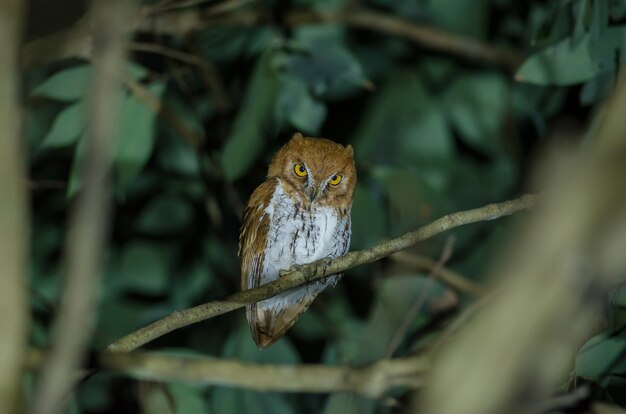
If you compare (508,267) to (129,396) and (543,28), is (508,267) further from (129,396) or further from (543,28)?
(129,396)

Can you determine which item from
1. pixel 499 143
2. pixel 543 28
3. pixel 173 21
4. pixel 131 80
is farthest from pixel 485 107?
pixel 131 80

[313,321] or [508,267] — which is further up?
[508,267]

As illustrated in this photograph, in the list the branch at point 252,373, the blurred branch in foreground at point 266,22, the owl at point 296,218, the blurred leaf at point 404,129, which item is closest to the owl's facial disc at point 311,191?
the owl at point 296,218

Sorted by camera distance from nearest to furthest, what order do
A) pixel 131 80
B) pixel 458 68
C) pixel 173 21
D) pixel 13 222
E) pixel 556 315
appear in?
pixel 556 315 → pixel 13 222 → pixel 131 80 → pixel 173 21 → pixel 458 68

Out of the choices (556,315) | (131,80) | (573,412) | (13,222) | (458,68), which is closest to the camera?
(556,315)

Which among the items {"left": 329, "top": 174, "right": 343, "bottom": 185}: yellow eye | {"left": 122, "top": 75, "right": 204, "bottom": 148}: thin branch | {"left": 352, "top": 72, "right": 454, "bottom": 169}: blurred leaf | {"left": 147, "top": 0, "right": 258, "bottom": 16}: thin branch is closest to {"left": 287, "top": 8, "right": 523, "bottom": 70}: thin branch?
{"left": 352, "top": 72, "right": 454, "bottom": 169}: blurred leaf

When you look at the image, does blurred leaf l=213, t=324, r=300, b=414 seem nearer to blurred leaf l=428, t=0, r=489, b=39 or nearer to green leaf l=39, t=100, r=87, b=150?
green leaf l=39, t=100, r=87, b=150

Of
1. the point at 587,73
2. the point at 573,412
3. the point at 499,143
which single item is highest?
the point at 587,73
